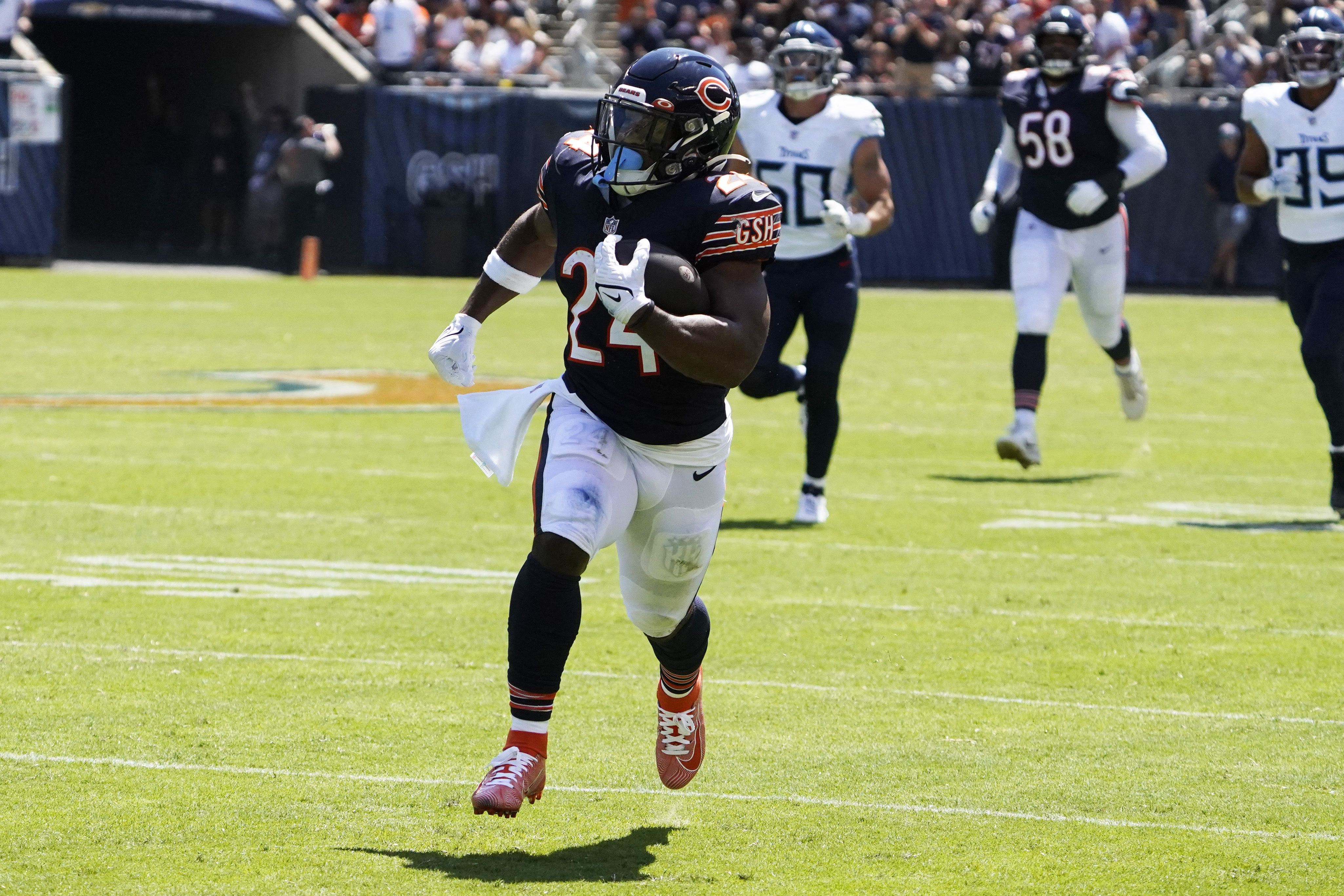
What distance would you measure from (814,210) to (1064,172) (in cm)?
203

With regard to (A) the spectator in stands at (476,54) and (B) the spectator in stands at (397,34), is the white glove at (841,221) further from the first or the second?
(B) the spectator in stands at (397,34)

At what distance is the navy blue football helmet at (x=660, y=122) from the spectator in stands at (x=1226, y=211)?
63.8 ft

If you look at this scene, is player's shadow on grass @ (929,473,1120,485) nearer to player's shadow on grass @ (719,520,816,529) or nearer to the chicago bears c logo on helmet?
player's shadow on grass @ (719,520,816,529)

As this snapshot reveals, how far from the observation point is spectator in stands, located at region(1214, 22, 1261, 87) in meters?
23.6

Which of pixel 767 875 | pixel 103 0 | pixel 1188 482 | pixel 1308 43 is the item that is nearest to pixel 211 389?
pixel 1188 482

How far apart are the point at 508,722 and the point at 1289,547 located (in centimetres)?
421

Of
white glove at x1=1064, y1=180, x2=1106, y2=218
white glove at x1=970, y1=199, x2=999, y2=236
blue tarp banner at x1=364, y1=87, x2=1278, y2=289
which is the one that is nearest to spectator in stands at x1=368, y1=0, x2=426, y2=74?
blue tarp banner at x1=364, y1=87, x2=1278, y2=289

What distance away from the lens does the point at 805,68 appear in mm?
9234

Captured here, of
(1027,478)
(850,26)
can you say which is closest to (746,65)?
(850,26)

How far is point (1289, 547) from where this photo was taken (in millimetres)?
8328

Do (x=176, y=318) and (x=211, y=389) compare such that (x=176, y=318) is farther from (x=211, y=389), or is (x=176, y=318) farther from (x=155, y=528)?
(x=155, y=528)

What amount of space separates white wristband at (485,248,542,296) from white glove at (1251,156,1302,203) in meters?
5.03

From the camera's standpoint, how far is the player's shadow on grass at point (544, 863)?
396 centimetres

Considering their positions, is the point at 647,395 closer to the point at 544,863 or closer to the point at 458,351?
the point at 458,351
